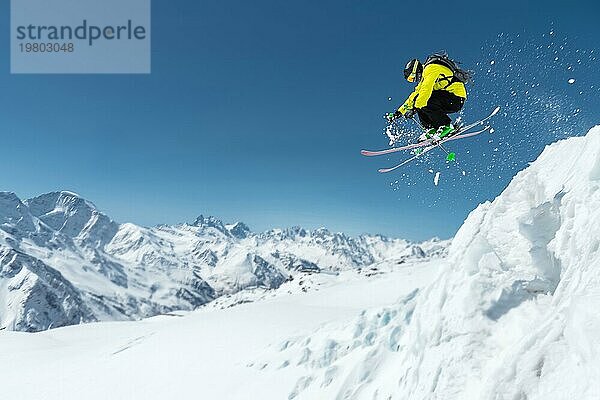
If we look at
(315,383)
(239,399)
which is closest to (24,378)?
(239,399)

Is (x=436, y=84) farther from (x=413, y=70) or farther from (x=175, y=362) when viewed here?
(x=175, y=362)

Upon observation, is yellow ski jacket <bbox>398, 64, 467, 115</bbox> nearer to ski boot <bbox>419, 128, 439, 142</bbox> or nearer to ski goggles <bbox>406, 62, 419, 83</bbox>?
ski goggles <bbox>406, 62, 419, 83</bbox>

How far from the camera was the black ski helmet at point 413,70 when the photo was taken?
13391 mm

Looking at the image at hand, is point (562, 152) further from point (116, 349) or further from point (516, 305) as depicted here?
point (116, 349)

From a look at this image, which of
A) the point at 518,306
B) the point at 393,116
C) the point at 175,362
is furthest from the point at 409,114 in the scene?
the point at 175,362

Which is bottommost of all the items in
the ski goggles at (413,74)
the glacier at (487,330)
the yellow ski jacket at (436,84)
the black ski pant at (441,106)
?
the glacier at (487,330)

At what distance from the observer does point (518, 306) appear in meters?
7.70

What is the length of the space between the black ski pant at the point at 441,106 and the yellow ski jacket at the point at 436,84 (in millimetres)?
123

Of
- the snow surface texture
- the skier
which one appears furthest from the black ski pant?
the snow surface texture

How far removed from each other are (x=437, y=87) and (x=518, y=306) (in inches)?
277

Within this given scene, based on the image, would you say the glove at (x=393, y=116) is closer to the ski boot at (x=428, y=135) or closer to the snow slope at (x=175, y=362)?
the ski boot at (x=428, y=135)

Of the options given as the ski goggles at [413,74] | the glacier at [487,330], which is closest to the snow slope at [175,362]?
the glacier at [487,330]

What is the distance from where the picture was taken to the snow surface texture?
5.50 meters

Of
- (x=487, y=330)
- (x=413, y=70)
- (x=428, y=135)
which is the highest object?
(x=413, y=70)
